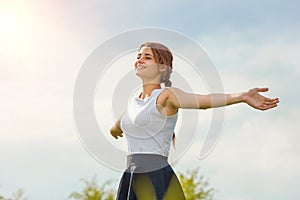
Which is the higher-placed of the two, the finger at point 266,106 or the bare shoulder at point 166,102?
the bare shoulder at point 166,102

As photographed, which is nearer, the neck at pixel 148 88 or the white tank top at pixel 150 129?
the white tank top at pixel 150 129

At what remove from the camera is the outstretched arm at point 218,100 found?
3.37 metres

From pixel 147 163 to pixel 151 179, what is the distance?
0.10 m

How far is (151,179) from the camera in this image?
3.66m

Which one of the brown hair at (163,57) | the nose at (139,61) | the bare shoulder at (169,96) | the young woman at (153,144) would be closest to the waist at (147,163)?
the young woman at (153,144)

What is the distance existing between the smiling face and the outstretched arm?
0.22 m

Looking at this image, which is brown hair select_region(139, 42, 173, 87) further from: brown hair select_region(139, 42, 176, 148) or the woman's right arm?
the woman's right arm

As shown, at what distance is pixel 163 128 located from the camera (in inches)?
145

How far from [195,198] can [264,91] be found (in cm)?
916

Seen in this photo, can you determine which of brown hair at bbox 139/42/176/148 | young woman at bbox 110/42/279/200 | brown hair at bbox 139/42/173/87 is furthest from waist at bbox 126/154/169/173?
brown hair at bbox 139/42/173/87

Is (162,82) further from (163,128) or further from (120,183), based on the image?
(120,183)

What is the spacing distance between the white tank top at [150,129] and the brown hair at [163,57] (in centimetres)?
17

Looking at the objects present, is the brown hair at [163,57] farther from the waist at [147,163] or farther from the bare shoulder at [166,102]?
the waist at [147,163]

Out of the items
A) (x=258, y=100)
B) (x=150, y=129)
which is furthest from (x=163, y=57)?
(x=258, y=100)
